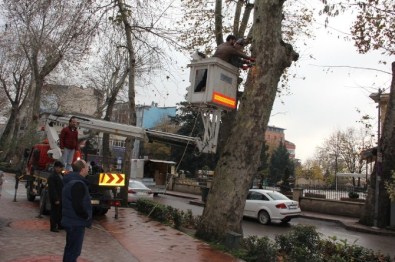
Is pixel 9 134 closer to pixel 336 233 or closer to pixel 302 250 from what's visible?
pixel 336 233

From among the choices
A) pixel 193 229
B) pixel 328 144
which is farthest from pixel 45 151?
pixel 328 144

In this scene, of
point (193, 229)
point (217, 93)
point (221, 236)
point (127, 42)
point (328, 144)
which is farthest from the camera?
point (328, 144)

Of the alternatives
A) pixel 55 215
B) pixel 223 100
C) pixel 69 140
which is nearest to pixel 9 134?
pixel 69 140

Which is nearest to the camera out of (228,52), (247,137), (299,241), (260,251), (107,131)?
(260,251)

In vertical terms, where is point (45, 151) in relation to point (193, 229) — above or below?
above

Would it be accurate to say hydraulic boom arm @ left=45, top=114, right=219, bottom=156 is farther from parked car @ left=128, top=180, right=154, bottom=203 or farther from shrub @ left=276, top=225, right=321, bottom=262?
parked car @ left=128, top=180, right=154, bottom=203

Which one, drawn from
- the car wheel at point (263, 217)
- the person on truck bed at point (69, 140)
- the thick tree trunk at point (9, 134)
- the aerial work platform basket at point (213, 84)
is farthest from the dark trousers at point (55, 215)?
the thick tree trunk at point (9, 134)

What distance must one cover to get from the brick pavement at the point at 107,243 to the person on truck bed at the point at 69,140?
6.05 feet

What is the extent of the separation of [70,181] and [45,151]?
10712 millimetres

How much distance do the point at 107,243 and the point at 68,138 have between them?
14.1 feet

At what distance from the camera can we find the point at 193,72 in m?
9.17

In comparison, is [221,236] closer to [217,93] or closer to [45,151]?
[217,93]

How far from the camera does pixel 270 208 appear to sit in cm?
1938

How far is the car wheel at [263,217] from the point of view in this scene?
64.0ft
